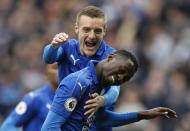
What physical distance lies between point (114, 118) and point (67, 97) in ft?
2.85

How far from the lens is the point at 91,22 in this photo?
7.19 metres

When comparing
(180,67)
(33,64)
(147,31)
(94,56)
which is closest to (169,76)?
(180,67)

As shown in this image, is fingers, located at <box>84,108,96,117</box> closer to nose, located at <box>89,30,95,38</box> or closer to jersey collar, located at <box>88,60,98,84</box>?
jersey collar, located at <box>88,60,98,84</box>

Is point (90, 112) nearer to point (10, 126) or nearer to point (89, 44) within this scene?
point (89, 44)

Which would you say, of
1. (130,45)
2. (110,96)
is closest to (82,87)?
(110,96)

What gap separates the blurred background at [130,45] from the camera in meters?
12.7

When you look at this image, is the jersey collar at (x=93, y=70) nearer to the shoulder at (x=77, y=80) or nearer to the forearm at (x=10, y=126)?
the shoulder at (x=77, y=80)

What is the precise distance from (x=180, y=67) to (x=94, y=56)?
6.37 m

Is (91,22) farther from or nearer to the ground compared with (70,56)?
farther from the ground

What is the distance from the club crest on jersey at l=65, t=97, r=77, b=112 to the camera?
6457mm

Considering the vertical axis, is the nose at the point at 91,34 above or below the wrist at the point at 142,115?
above

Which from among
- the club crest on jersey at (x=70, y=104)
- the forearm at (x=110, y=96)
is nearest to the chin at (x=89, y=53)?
the forearm at (x=110, y=96)

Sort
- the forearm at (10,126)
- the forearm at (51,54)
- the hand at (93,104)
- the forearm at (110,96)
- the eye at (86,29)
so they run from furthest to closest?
the forearm at (10,126)
the forearm at (51,54)
the eye at (86,29)
the forearm at (110,96)
the hand at (93,104)

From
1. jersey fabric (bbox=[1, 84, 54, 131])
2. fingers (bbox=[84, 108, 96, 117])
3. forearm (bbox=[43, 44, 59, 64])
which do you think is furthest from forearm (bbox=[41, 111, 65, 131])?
jersey fabric (bbox=[1, 84, 54, 131])
